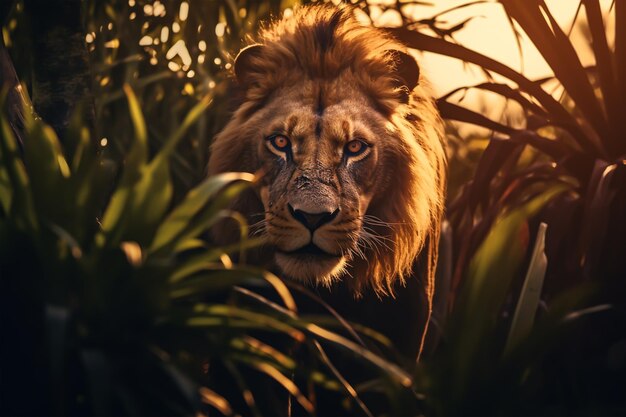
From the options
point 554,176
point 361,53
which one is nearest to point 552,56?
point 554,176

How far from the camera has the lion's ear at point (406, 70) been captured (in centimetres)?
303

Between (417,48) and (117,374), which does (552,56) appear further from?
(117,374)

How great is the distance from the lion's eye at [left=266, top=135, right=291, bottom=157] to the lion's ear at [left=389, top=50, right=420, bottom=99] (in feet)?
1.61

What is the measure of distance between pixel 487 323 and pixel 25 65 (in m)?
2.36

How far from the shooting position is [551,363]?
3527mm

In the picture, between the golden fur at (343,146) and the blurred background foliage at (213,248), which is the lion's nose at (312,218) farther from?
the blurred background foliage at (213,248)

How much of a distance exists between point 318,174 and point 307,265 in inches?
10.0

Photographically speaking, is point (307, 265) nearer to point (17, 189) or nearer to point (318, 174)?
point (318, 174)

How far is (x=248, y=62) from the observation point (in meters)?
3.00

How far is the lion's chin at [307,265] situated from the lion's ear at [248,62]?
0.68 meters

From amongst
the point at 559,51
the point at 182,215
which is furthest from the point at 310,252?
the point at 559,51

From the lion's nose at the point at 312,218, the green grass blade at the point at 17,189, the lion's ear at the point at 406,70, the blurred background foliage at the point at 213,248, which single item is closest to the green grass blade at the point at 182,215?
the blurred background foliage at the point at 213,248

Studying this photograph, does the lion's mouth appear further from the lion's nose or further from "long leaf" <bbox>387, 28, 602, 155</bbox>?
"long leaf" <bbox>387, 28, 602, 155</bbox>

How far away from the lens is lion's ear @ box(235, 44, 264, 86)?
298cm
